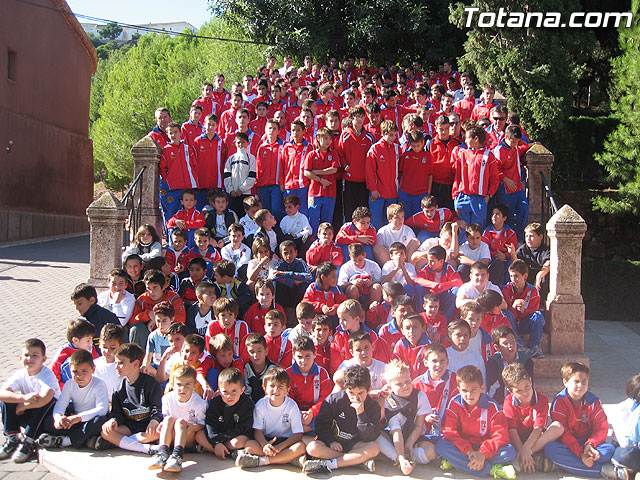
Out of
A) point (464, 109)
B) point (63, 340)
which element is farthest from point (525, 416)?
point (464, 109)

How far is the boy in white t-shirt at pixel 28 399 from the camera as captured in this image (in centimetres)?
501

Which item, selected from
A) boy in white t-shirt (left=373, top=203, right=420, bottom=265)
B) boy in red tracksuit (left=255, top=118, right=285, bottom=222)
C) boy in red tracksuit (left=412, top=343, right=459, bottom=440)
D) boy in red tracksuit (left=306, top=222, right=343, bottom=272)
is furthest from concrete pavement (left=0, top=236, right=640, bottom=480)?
boy in red tracksuit (left=255, top=118, right=285, bottom=222)

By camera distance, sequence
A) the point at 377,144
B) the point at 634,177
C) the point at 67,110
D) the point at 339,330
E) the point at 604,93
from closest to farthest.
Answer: the point at 339,330 < the point at 377,144 < the point at 634,177 < the point at 604,93 < the point at 67,110

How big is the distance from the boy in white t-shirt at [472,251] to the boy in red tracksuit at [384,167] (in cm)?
153

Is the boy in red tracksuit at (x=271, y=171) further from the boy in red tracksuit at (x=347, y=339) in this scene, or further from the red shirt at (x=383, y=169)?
the boy in red tracksuit at (x=347, y=339)

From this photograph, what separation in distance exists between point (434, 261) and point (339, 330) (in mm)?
1517

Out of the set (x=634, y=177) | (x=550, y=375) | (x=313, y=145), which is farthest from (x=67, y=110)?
(x=550, y=375)

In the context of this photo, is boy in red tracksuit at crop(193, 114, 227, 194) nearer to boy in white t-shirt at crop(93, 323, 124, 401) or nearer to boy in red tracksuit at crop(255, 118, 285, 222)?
boy in red tracksuit at crop(255, 118, 285, 222)

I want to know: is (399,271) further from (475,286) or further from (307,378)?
(307,378)

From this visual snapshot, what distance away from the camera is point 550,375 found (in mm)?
6711

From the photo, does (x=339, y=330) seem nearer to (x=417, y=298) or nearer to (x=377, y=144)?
(x=417, y=298)

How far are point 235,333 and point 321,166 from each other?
3242mm

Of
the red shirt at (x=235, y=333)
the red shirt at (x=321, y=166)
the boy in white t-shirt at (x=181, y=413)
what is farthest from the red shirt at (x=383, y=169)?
the boy in white t-shirt at (x=181, y=413)

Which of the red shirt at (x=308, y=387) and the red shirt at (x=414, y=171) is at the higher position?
the red shirt at (x=414, y=171)
